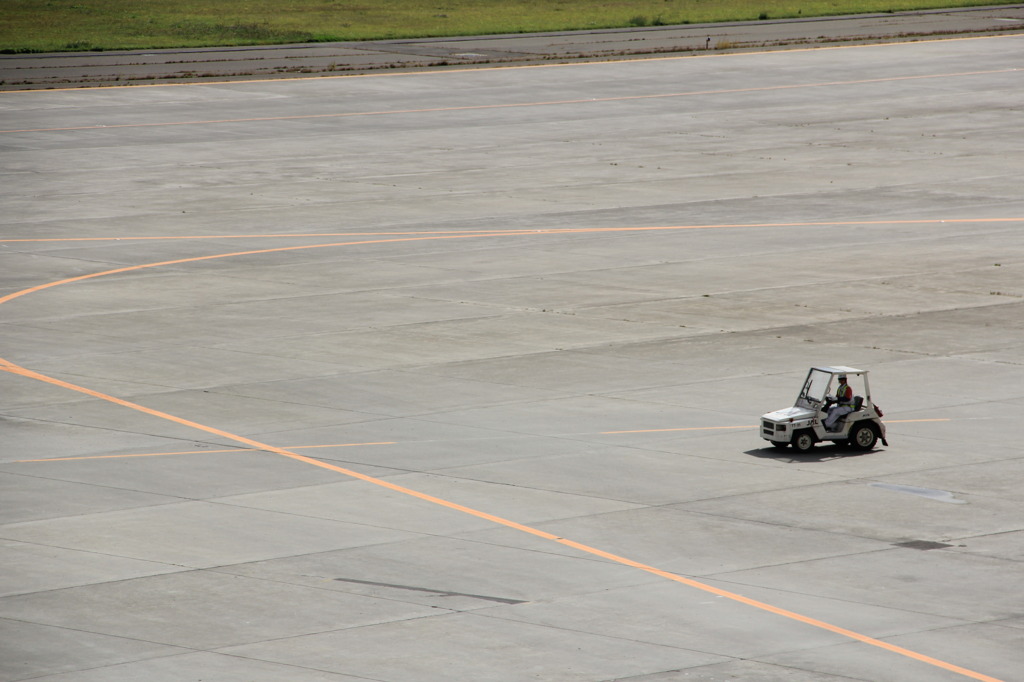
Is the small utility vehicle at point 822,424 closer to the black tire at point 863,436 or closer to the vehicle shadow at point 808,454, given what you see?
the black tire at point 863,436

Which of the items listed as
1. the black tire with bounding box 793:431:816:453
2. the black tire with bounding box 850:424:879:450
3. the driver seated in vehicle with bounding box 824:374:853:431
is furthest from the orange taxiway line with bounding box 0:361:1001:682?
the black tire with bounding box 850:424:879:450

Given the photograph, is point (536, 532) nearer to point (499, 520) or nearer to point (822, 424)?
point (499, 520)

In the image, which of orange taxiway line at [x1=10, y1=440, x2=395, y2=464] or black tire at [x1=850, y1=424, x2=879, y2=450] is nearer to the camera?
orange taxiway line at [x1=10, y1=440, x2=395, y2=464]

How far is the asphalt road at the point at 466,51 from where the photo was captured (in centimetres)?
10162

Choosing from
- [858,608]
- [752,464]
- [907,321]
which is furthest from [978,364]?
[858,608]

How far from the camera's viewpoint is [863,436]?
108 ft

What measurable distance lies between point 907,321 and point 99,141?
48.8 m

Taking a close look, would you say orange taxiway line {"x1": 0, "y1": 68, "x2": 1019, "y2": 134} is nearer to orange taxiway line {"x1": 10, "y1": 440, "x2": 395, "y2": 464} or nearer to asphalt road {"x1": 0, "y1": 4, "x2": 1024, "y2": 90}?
asphalt road {"x1": 0, "y1": 4, "x2": 1024, "y2": 90}

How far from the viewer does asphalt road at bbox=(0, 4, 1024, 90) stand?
102 metres

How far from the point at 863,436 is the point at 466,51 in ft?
271

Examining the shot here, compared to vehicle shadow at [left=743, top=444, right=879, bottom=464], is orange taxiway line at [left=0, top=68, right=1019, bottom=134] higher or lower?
higher

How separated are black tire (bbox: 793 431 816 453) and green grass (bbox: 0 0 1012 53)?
8851 centimetres

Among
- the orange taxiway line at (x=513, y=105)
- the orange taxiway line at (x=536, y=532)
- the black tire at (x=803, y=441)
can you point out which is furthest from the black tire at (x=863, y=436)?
the orange taxiway line at (x=513, y=105)

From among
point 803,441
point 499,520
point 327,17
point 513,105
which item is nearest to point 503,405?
point 803,441
